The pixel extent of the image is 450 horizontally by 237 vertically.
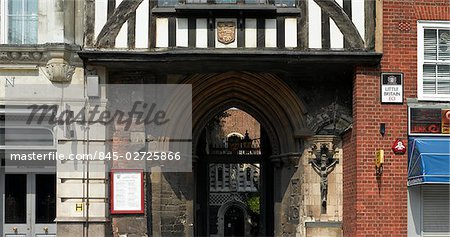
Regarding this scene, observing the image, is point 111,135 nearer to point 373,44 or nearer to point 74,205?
point 74,205

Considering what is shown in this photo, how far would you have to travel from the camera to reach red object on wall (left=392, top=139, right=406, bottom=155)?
1452 centimetres

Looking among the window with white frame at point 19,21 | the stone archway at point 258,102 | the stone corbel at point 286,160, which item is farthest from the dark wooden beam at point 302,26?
the window with white frame at point 19,21

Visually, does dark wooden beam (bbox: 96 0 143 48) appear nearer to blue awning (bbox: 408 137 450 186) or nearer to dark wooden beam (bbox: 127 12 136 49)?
dark wooden beam (bbox: 127 12 136 49)

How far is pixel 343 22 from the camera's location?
48.2 ft

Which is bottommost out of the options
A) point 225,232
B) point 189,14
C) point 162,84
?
point 225,232

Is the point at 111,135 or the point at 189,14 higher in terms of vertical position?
the point at 189,14

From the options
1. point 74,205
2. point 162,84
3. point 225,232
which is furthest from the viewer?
point 225,232

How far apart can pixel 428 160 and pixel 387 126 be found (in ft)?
3.15

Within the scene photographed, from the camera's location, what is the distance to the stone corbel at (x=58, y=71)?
570 inches

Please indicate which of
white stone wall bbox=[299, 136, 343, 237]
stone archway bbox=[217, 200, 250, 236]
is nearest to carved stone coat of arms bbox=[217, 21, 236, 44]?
white stone wall bbox=[299, 136, 343, 237]

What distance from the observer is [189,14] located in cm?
1455

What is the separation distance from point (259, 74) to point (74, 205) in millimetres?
4193

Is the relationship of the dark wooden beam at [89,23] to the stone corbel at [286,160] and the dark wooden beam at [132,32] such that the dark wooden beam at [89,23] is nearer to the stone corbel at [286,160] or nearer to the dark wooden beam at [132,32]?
the dark wooden beam at [132,32]

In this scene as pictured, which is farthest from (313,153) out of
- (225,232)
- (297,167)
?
(225,232)
